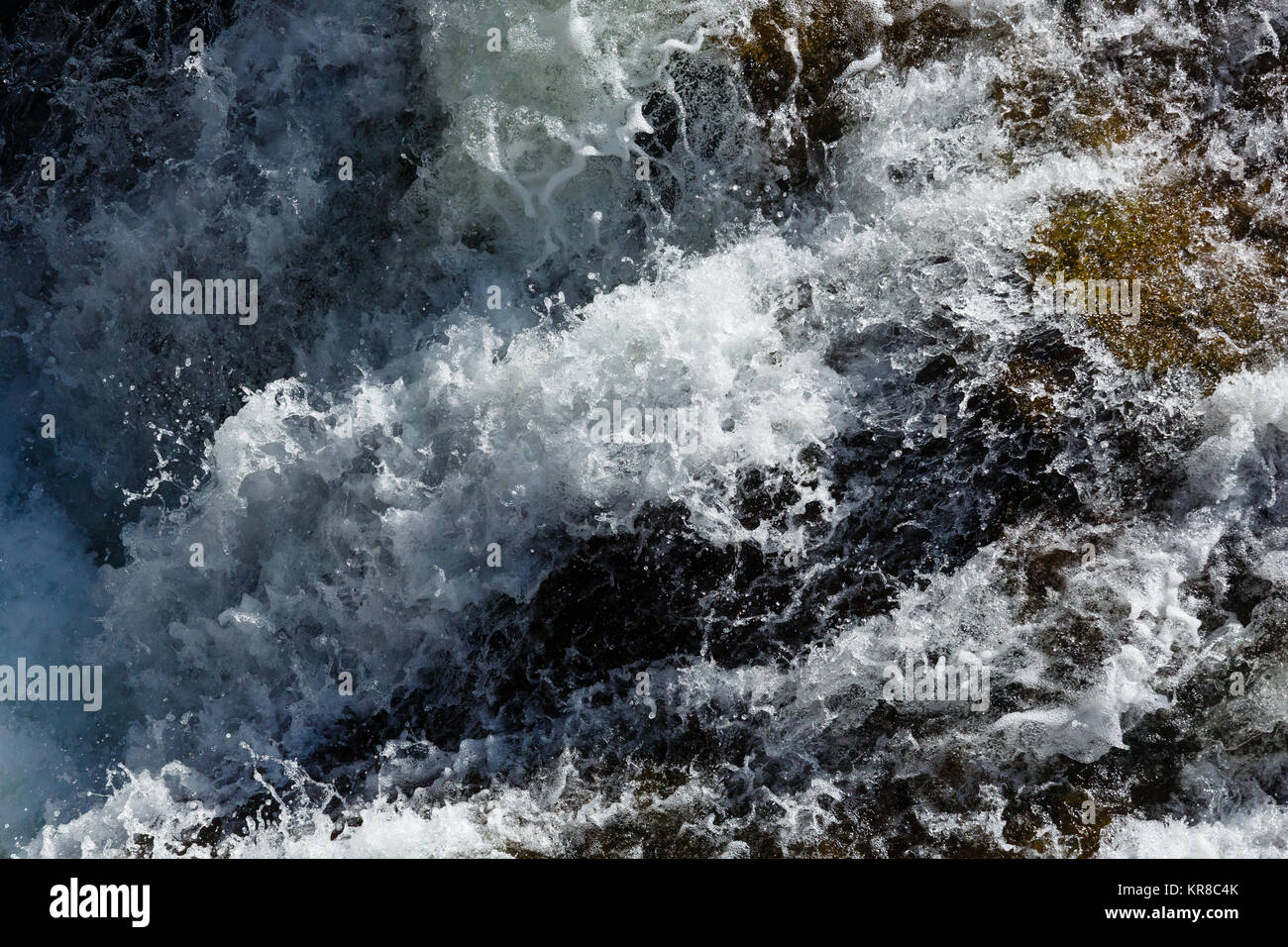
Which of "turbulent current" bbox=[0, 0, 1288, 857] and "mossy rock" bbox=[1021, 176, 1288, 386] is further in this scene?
"mossy rock" bbox=[1021, 176, 1288, 386]

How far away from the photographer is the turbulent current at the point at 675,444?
6.70 meters

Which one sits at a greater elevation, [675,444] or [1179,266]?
[1179,266]

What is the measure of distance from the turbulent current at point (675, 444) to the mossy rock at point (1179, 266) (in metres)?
0.03

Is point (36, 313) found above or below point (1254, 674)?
above

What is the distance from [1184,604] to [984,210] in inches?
107

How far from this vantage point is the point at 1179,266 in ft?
23.1

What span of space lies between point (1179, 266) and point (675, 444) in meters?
3.35

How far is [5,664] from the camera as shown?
7.94 m

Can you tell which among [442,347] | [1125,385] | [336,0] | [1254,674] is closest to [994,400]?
[1125,385]

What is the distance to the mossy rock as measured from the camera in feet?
22.7

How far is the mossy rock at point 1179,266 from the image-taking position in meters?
6.93

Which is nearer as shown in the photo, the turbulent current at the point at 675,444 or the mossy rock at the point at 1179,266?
the turbulent current at the point at 675,444

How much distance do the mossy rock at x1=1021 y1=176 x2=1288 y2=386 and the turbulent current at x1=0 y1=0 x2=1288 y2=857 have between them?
0.09 feet
